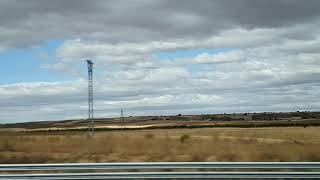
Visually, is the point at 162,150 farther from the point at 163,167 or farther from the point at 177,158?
the point at 163,167

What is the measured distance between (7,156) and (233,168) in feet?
43.7

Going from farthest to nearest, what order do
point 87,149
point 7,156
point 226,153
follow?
1. point 87,149
2. point 7,156
3. point 226,153

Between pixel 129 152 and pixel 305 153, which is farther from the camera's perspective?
pixel 129 152

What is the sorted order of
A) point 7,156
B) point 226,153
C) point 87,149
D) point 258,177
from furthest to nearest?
point 87,149
point 7,156
point 226,153
point 258,177

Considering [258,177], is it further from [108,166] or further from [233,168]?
[108,166]

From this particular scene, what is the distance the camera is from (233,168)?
14.4 m

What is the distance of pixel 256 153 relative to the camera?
73.5ft

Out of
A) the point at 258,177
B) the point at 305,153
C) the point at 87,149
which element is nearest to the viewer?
the point at 258,177

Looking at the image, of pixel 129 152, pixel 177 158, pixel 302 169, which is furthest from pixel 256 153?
pixel 302 169

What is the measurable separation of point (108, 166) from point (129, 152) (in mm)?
10766

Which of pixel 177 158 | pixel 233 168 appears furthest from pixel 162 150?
pixel 233 168

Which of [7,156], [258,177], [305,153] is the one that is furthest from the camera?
[7,156]

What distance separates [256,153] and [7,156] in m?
11.4

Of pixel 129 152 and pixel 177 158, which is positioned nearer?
Result: pixel 177 158
